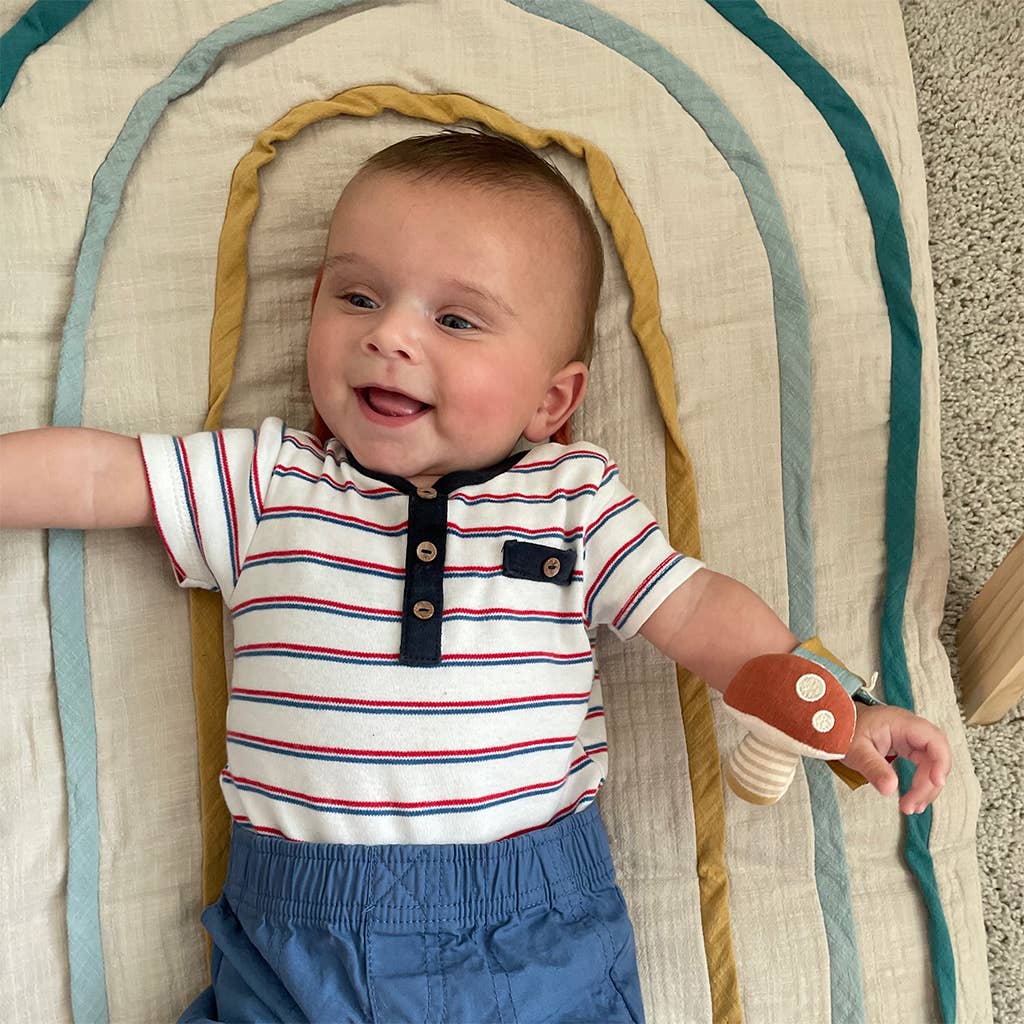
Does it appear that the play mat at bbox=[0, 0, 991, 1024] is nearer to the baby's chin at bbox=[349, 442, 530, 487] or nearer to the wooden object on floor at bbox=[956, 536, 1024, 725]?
the wooden object on floor at bbox=[956, 536, 1024, 725]

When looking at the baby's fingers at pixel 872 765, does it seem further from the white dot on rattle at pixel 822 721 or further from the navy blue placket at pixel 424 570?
the navy blue placket at pixel 424 570

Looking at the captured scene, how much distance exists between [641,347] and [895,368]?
267mm

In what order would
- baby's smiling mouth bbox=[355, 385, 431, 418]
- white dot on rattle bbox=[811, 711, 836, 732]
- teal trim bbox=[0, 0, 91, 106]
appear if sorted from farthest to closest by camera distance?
teal trim bbox=[0, 0, 91, 106] → baby's smiling mouth bbox=[355, 385, 431, 418] → white dot on rattle bbox=[811, 711, 836, 732]

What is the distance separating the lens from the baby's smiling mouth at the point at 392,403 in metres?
1.07

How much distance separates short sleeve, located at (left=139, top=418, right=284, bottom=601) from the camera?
1.08m

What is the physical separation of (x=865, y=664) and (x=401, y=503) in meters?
0.50

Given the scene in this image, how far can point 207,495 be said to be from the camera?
1083 mm

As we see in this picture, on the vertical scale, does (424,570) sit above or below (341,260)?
below

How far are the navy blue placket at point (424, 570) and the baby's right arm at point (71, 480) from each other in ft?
0.73

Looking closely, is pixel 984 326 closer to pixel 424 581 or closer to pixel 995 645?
pixel 995 645

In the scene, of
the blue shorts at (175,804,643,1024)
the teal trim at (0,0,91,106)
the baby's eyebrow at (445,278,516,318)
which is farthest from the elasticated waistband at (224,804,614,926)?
the teal trim at (0,0,91,106)

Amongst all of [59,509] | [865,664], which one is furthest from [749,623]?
[59,509]

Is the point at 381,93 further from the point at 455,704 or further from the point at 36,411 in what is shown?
the point at 455,704

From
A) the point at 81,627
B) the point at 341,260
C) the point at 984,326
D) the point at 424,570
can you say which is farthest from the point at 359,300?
the point at 984,326
